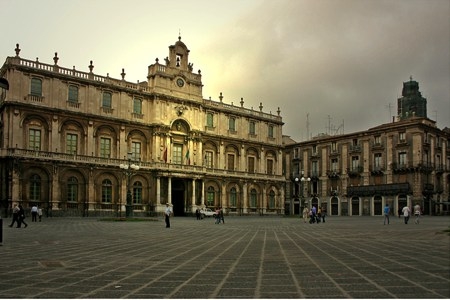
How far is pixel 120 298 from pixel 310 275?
354 cm

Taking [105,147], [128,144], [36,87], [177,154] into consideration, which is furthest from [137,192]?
[36,87]

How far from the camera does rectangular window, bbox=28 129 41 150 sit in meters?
46.0

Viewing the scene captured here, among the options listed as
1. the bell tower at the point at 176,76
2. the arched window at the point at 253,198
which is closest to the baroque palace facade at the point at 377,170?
the arched window at the point at 253,198

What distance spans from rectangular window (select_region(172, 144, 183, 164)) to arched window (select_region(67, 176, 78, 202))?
12.4 meters

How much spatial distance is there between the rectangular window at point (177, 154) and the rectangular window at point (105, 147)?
808cm

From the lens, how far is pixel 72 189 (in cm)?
4816

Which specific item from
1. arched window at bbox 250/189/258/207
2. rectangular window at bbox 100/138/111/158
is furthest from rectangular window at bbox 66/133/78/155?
arched window at bbox 250/189/258/207

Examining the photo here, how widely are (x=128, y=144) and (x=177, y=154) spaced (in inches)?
255

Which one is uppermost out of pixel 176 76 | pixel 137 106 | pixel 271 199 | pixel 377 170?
pixel 176 76

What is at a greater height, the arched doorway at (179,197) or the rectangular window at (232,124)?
the rectangular window at (232,124)

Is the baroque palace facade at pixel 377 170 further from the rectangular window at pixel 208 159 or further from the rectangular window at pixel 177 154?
the rectangular window at pixel 177 154

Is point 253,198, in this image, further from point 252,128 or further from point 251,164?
point 252,128

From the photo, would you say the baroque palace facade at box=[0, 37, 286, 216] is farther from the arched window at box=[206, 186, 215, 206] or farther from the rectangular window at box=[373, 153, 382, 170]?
the rectangular window at box=[373, 153, 382, 170]

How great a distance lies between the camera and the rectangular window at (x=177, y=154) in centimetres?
5688
